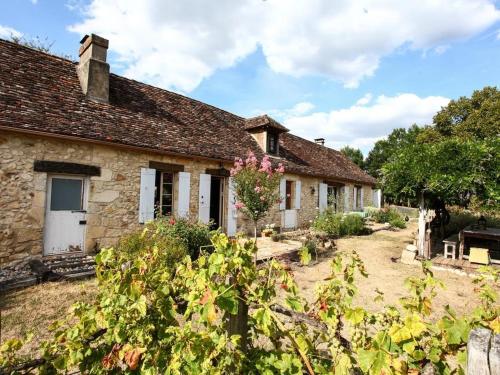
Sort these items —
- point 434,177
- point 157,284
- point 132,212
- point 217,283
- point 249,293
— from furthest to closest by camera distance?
1. point 132,212
2. point 434,177
3. point 157,284
4. point 249,293
5. point 217,283

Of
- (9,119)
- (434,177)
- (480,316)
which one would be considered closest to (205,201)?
(9,119)

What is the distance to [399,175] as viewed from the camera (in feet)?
28.2

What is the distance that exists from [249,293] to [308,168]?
44.4ft

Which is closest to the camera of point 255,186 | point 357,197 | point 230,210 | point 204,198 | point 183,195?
point 255,186

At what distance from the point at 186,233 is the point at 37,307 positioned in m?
3.25

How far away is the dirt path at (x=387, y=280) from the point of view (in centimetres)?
562

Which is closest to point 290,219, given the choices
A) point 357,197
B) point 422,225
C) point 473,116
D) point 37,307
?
point 422,225

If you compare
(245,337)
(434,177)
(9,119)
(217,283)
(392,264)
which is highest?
(9,119)

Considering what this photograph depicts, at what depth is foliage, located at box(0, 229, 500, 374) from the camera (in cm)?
145

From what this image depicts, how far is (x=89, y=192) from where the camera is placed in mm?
7457

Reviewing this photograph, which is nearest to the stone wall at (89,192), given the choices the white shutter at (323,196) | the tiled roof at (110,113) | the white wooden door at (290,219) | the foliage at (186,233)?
the tiled roof at (110,113)

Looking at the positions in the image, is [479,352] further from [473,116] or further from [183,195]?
[473,116]

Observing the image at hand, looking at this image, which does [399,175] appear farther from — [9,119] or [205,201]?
[9,119]

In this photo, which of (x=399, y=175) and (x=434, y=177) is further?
(x=399, y=175)
